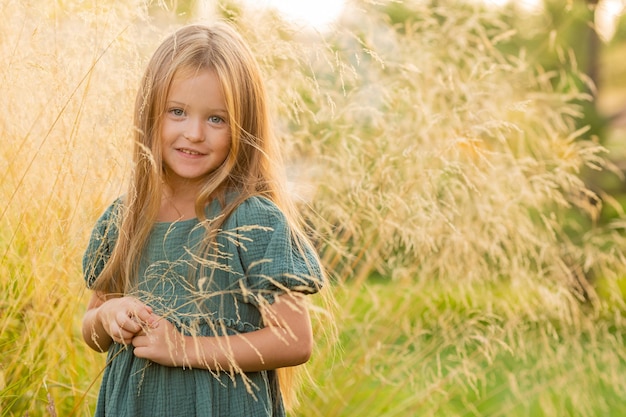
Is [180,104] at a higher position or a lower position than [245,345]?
higher

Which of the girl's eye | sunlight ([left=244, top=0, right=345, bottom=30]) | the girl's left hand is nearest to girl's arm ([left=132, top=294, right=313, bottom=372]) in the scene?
the girl's left hand

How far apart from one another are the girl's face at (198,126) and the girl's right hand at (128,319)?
265mm

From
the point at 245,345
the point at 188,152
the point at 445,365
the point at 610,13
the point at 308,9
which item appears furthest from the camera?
the point at 610,13

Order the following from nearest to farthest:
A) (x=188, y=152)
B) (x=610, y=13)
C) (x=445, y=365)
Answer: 1. (x=188, y=152)
2. (x=445, y=365)
3. (x=610, y=13)

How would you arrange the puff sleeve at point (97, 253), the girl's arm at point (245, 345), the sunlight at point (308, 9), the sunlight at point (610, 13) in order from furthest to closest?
the sunlight at point (610, 13) < the sunlight at point (308, 9) < the puff sleeve at point (97, 253) < the girl's arm at point (245, 345)

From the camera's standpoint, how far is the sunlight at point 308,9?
2264mm

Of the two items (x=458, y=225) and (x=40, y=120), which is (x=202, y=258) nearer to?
(x=40, y=120)

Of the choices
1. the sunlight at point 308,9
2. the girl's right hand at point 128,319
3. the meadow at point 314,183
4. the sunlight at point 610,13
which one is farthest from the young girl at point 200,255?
the sunlight at point 610,13

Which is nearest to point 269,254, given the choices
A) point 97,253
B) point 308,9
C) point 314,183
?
point 97,253

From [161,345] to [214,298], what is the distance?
0.43 ft

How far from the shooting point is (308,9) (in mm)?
2527

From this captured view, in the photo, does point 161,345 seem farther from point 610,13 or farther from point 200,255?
point 610,13

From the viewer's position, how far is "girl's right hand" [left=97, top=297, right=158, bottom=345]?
1.41 metres

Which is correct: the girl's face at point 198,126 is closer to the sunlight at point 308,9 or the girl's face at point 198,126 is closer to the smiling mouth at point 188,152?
the smiling mouth at point 188,152
